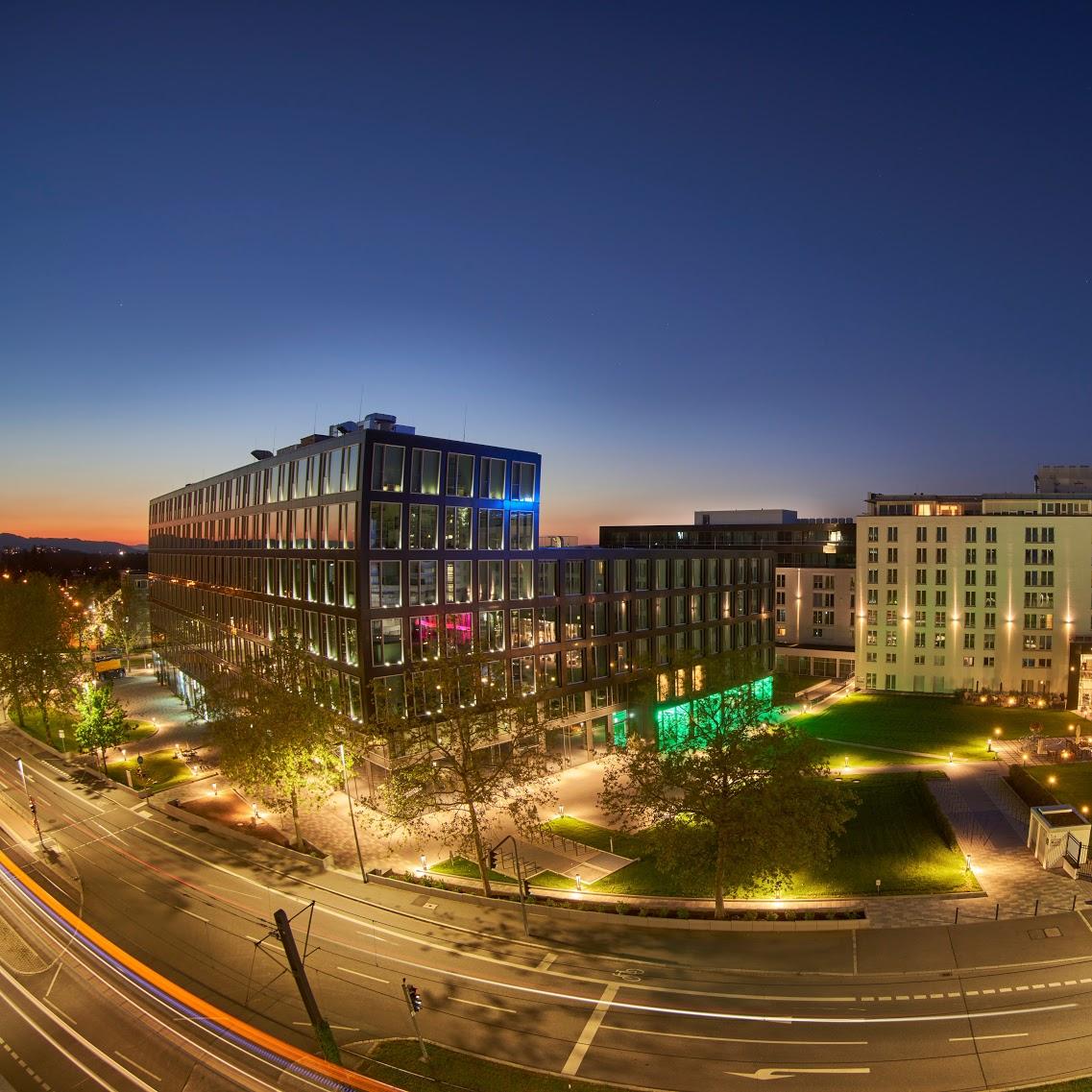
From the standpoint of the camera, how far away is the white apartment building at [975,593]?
258 ft

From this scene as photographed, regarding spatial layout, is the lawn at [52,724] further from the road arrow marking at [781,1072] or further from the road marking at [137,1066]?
the road arrow marking at [781,1072]

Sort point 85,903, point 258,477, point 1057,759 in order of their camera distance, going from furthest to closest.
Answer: point 258,477
point 1057,759
point 85,903

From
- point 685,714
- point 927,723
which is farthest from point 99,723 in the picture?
point 927,723

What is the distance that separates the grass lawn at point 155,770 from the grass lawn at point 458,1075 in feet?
128

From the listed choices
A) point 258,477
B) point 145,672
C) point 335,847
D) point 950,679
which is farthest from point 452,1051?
point 145,672

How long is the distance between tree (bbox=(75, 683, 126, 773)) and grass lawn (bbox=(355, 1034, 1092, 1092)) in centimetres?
4481

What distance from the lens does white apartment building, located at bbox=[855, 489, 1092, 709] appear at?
258 feet

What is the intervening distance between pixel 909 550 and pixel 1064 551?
15448 millimetres

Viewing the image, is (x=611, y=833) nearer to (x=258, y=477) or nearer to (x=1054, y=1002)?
(x=1054, y=1002)

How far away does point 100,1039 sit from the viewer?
2614cm

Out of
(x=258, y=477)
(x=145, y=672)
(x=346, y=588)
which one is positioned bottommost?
(x=145, y=672)

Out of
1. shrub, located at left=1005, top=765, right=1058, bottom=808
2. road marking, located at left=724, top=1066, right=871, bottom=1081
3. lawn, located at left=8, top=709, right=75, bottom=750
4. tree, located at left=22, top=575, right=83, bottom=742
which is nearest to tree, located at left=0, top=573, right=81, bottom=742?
tree, located at left=22, top=575, right=83, bottom=742

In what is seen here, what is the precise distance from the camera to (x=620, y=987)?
2780 cm

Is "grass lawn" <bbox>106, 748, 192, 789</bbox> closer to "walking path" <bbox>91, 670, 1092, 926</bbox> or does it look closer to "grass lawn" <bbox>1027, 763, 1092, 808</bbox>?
"walking path" <bbox>91, 670, 1092, 926</bbox>
